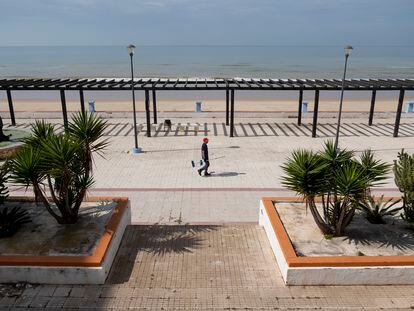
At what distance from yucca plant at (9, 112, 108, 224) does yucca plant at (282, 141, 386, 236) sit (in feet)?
12.7

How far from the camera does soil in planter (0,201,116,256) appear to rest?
636 cm

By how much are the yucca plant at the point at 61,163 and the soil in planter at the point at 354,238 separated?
166 inches

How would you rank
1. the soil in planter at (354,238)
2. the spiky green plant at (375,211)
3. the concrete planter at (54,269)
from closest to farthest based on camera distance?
the concrete planter at (54,269) → the soil in planter at (354,238) → the spiky green plant at (375,211)

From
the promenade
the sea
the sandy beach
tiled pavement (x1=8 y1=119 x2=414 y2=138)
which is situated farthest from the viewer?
the sea

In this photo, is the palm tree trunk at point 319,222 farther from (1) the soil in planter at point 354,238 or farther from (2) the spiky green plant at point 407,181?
(2) the spiky green plant at point 407,181

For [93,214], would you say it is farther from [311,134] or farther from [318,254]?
[311,134]

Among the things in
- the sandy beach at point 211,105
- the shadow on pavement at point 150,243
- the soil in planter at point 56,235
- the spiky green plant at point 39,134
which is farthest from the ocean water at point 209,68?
the soil in planter at point 56,235

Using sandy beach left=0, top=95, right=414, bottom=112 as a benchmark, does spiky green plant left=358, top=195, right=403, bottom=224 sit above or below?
above

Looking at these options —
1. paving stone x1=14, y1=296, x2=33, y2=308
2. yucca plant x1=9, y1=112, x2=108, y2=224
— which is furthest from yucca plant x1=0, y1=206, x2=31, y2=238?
paving stone x1=14, y1=296, x2=33, y2=308

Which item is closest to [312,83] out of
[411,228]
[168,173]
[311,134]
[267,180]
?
[311,134]

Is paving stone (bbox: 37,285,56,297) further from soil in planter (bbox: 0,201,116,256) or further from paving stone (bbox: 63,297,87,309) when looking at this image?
soil in planter (bbox: 0,201,116,256)

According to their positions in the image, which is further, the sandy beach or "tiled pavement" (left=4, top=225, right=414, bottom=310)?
the sandy beach

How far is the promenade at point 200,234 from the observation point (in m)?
5.57

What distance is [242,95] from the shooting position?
4125 centimetres
